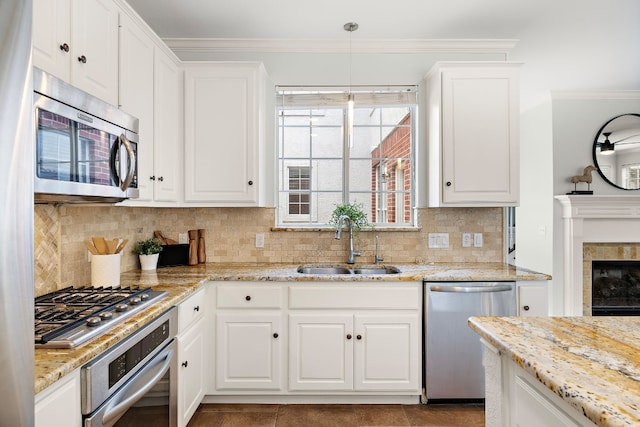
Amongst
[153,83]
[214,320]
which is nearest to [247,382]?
[214,320]

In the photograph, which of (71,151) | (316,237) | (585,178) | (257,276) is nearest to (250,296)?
(257,276)

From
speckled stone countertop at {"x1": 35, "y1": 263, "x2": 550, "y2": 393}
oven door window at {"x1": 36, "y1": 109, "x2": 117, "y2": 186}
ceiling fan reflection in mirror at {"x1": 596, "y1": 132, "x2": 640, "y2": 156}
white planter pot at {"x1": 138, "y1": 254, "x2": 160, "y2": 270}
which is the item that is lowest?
speckled stone countertop at {"x1": 35, "y1": 263, "x2": 550, "y2": 393}

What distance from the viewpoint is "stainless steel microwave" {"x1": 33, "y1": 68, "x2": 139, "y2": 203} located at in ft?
4.32

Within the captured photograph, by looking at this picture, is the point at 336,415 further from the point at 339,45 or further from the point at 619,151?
the point at 619,151

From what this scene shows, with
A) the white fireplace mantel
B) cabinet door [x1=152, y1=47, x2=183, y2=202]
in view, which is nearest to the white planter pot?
cabinet door [x1=152, y1=47, x2=183, y2=202]

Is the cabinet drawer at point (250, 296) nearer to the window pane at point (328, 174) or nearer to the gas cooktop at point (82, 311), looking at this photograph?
the gas cooktop at point (82, 311)

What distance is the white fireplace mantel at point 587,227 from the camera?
4426 millimetres

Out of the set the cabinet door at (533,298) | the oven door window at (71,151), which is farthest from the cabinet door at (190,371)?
the cabinet door at (533,298)

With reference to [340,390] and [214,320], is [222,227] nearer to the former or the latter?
[214,320]

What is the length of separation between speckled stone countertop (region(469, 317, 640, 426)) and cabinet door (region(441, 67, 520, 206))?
4.96 ft

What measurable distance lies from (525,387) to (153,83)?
8.18ft

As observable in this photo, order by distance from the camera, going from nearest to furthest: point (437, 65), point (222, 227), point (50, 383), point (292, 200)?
point (50, 383) → point (437, 65) → point (222, 227) → point (292, 200)

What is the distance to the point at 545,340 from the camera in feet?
4.09

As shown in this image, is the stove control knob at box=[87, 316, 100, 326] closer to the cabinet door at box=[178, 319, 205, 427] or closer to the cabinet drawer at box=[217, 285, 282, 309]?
the cabinet door at box=[178, 319, 205, 427]
